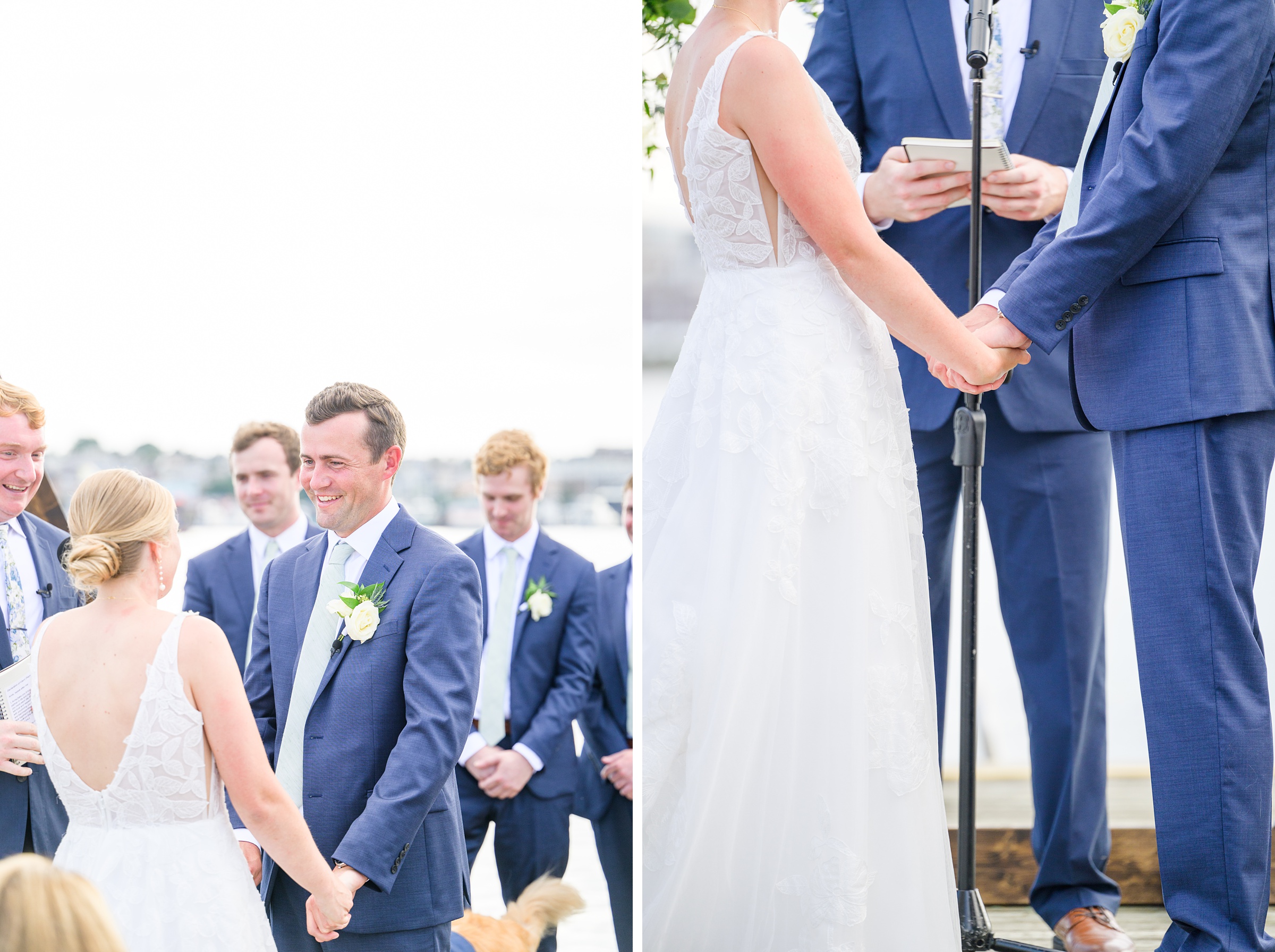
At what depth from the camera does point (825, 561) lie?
1895 millimetres

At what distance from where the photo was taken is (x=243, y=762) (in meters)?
1.66

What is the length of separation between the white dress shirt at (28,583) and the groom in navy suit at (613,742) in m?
0.87

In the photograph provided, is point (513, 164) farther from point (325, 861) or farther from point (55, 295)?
point (325, 861)

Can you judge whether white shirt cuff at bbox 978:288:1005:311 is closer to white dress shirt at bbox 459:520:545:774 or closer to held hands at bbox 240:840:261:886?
white dress shirt at bbox 459:520:545:774

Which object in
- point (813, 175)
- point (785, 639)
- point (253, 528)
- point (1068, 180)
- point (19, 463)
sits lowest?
point (785, 639)

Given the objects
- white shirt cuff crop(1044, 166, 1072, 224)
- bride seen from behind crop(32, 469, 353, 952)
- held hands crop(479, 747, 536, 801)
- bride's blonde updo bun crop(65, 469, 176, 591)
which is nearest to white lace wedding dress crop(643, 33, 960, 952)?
held hands crop(479, 747, 536, 801)

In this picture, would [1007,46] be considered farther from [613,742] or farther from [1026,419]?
[613,742]

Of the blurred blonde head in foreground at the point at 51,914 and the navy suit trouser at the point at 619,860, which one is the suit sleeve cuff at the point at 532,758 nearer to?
the navy suit trouser at the point at 619,860

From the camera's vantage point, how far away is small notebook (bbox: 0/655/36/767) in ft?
5.45

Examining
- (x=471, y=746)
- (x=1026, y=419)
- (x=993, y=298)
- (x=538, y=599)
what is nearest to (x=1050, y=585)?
(x=1026, y=419)

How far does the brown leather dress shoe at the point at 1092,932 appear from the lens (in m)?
2.20

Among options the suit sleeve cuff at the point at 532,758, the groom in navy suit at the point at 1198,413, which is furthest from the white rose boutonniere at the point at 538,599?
the groom in navy suit at the point at 1198,413

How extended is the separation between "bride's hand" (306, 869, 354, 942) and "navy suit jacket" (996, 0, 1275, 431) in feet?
4.87

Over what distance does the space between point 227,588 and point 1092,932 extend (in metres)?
1.77
